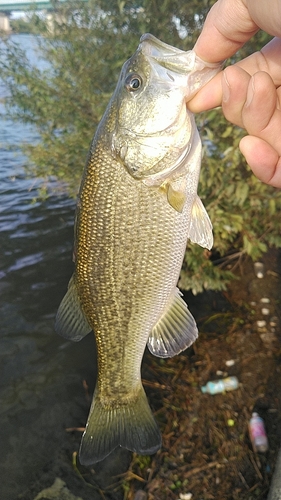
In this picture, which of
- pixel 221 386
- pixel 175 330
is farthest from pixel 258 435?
pixel 175 330

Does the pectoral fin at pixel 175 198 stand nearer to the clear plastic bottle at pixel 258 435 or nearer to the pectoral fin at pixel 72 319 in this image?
the pectoral fin at pixel 72 319

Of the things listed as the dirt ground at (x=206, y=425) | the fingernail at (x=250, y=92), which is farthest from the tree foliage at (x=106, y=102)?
the fingernail at (x=250, y=92)

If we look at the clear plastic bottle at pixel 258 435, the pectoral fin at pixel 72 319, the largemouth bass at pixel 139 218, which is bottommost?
the clear plastic bottle at pixel 258 435

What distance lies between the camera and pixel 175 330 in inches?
75.4

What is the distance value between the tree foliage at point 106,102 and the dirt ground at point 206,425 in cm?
57

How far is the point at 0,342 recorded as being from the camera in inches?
162

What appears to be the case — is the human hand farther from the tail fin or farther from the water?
the water

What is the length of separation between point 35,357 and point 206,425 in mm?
1754

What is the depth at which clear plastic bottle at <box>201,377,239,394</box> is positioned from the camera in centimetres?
338

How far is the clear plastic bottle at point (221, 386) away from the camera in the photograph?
11.1ft

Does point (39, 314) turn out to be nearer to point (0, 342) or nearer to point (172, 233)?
point (0, 342)

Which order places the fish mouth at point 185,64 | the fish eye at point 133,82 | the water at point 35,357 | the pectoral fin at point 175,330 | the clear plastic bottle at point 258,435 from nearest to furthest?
1. the fish mouth at point 185,64
2. the fish eye at point 133,82
3. the pectoral fin at point 175,330
4. the clear plastic bottle at point 258,435
5. the water at point 35,357

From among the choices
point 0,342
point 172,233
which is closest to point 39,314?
point 0,342

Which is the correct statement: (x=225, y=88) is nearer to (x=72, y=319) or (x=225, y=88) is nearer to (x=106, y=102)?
(x=72, y=319)
